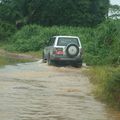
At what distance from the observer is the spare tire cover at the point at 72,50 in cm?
2588

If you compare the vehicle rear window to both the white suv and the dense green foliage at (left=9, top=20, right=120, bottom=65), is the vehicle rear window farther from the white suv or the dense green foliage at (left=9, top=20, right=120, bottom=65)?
the dense green foliage at (left=9, top=20, right=120, bottom=65)

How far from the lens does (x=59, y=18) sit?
6169 centimetres

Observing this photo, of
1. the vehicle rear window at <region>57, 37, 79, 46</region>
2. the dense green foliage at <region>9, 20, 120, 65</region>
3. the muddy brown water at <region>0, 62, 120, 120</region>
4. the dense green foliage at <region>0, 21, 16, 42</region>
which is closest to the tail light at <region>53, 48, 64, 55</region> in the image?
the vehicle rear window at <region>57, 37, 79, 46</region>

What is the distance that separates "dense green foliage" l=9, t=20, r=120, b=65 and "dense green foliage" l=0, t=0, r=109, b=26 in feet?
35.6

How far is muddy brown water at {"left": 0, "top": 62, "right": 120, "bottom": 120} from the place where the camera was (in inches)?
436

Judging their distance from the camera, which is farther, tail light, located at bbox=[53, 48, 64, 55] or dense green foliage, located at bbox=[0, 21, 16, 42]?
dense green foliage, located at bbox=[0, 21, 16, 42]

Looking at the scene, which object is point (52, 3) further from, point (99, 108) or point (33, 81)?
point (99, 108)

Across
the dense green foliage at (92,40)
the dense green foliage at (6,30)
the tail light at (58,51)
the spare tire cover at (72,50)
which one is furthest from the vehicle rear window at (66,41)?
the dense green foliage at (6,30)

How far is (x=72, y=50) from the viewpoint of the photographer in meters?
25.9

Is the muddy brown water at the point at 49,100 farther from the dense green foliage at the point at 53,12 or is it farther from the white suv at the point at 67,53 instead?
the dense green foliage at the point at 53,12

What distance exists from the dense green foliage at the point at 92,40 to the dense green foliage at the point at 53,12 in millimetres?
10846

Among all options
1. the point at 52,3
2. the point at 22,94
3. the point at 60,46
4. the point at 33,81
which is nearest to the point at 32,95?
the point at 22,94

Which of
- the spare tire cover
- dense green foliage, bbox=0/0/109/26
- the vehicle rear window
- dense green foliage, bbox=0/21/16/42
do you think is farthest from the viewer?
dense green foliage, bbox=0/0/109/26

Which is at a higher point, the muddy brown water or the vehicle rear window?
the vehicle rear window
